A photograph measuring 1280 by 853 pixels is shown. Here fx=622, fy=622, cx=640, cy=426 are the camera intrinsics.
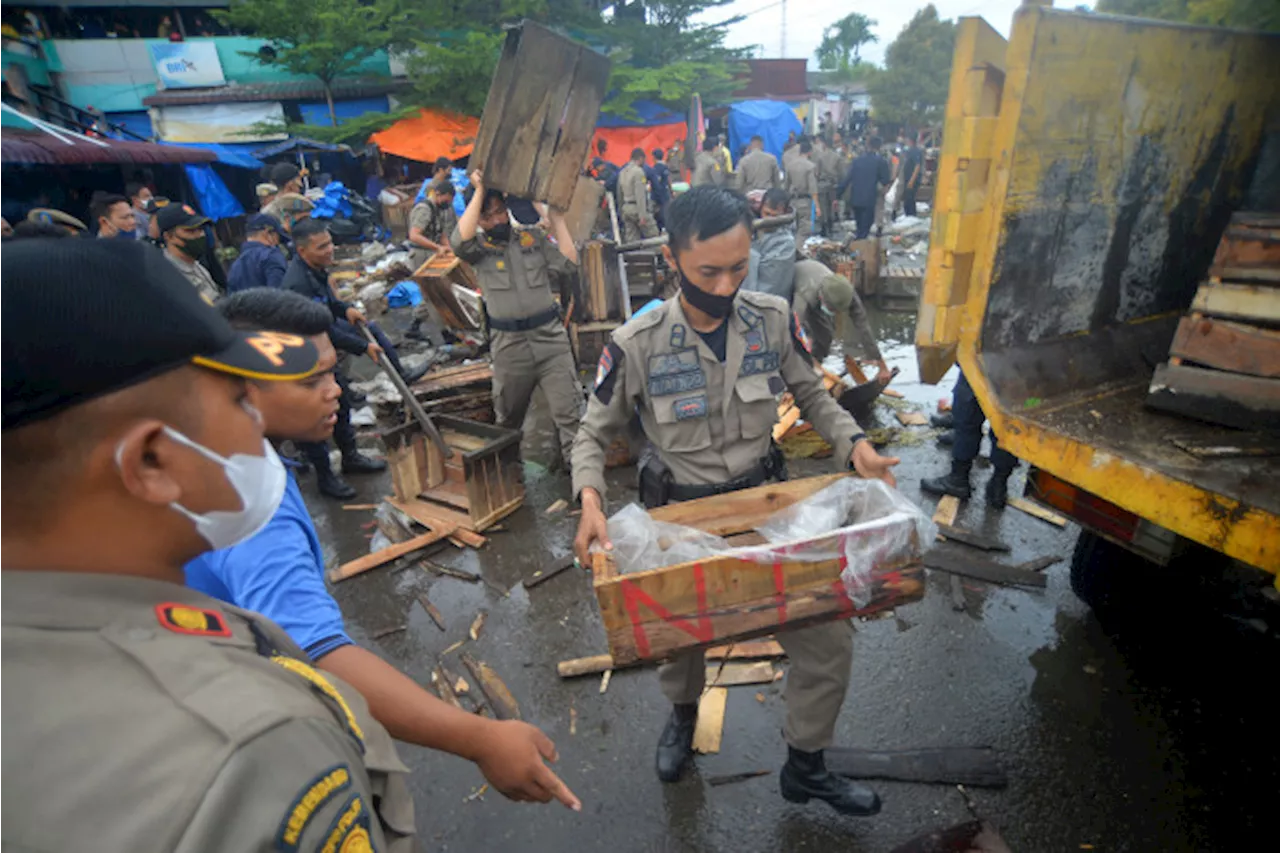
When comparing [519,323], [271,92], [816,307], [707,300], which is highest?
[271,92]

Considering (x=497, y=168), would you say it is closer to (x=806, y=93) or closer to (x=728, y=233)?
(x=728, y=233)

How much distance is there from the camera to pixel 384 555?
14.5 feet

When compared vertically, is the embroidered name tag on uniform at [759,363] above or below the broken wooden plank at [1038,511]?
above

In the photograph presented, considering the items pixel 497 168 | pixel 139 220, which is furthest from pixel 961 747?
pixel 139 220

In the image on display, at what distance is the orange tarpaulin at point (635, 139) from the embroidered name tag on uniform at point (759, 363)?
813 inches

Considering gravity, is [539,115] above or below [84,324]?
above

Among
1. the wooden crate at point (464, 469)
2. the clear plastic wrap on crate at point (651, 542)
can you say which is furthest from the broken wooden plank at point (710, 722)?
the wooden crate at point (464, 469)

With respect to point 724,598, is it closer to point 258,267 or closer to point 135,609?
point 135,609

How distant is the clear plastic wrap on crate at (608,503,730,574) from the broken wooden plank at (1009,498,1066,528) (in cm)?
327

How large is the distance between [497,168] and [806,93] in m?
35.8

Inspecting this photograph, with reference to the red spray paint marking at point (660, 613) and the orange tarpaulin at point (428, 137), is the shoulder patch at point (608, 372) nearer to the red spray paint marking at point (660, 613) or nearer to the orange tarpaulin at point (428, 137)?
the red spray paint marking at point (660, 613)

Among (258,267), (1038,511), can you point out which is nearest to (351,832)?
(1038,511)

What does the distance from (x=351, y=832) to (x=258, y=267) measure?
5352mm

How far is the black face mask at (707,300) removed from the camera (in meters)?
2.39
